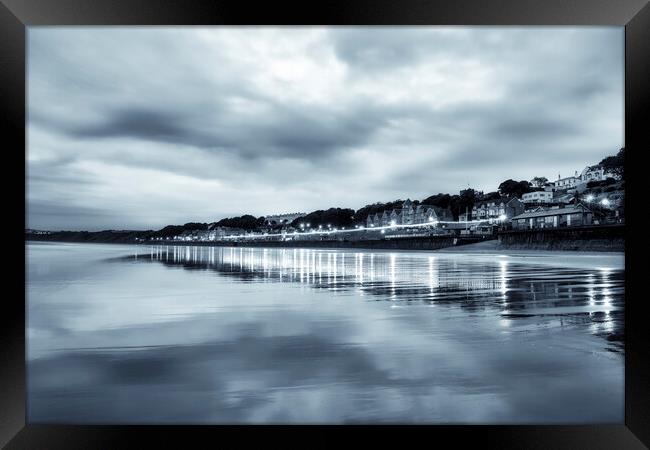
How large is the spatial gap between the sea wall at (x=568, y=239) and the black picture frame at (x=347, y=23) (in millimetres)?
36979

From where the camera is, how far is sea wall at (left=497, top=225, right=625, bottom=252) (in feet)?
133

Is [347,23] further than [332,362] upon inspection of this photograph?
No

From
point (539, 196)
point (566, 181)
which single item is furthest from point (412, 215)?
point (566, 181)

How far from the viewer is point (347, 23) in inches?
151

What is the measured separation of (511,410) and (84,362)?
451 centimetres

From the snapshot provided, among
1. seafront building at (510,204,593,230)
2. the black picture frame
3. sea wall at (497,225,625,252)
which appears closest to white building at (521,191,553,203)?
seafront building at (510,204,593,230)

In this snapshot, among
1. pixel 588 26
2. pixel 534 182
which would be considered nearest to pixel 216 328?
pixel 588 26

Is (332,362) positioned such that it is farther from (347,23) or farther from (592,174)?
(592,174)

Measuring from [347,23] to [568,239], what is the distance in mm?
47292

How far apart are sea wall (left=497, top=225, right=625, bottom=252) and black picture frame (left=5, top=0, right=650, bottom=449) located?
37.0 meters

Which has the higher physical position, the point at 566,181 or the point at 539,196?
the point at 566,181

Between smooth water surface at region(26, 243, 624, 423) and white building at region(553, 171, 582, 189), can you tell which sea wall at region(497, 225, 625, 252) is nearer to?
smooth water surface at region(26, 243, 624, 423)

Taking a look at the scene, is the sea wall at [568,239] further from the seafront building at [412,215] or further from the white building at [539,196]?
the white building at [539,196]

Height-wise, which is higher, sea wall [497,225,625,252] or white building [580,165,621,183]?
white building [580,165,621,183]
